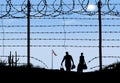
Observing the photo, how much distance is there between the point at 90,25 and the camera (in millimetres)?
12375

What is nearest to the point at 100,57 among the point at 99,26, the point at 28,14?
the point at 99,26

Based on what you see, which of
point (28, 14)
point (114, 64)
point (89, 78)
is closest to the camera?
point (89, 78)

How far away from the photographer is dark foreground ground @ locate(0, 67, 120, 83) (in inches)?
387

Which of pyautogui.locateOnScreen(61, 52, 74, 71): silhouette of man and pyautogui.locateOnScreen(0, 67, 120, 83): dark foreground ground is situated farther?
pyautogui.locateOnScreen(61, 52, 74, 71): silhouette of man

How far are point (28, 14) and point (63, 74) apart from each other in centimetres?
285

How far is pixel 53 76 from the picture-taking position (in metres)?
9.87

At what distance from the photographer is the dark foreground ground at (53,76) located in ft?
32.3

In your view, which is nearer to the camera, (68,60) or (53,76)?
(53,76)

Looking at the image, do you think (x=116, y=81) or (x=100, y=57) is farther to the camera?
(x=100, y=57)

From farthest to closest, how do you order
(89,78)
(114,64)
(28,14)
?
1. (28,14)
2. (114,64)
3. (89,78)

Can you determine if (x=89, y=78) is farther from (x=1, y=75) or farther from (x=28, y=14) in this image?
(x=28, y=14)

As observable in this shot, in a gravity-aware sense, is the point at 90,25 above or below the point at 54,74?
above

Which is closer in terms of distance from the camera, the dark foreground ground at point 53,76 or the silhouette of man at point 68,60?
the dark foreground ground at point 53,76

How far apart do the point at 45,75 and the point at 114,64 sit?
2.20 m
